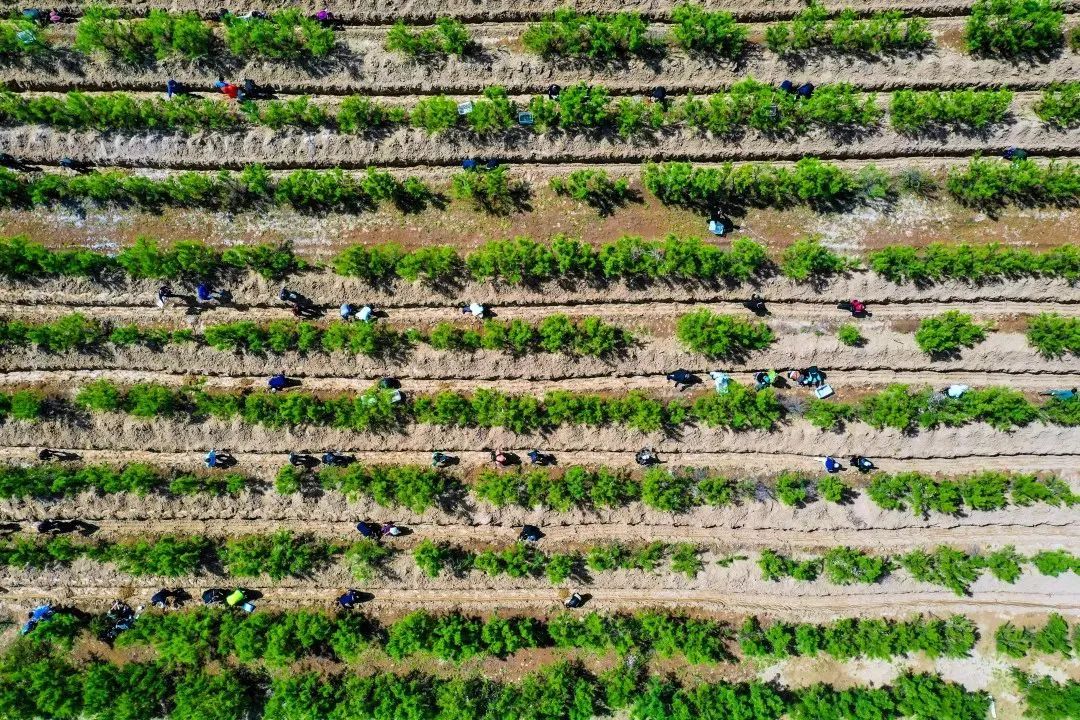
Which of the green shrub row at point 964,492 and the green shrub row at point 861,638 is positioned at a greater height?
the green shrub row at point 964,492

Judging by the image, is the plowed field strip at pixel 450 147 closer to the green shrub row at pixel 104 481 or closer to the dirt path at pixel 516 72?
the dirt path at pixel 516 72

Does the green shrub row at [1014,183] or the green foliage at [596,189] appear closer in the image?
the green shrub row at [1014,183]


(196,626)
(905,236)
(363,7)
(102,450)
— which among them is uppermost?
(363,7)

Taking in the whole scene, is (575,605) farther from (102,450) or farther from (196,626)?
(102,450)

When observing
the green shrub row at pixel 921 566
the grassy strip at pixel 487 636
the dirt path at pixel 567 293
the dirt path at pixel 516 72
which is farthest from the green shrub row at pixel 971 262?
the grassy strip at pixel 487 636

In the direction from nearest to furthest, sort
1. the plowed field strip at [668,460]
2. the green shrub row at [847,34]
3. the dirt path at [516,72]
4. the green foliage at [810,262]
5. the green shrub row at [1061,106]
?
the green foliage at [810,262] → the green shrub row at [1061,106] → the green shrub row at [847,34] → the dirt path at [516,72] → the plowed field strip at [668,460]

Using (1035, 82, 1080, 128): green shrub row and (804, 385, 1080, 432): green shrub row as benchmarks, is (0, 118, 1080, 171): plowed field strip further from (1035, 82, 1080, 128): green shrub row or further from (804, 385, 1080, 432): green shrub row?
(804, 385, 1080, 432): green shrub row

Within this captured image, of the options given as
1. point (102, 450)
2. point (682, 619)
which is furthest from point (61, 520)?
point (682, 619)
